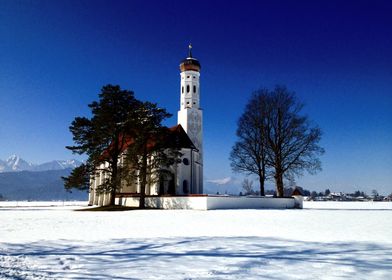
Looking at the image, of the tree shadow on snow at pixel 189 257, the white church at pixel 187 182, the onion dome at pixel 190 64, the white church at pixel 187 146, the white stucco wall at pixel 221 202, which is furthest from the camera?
the onion dome at pixel 190 64

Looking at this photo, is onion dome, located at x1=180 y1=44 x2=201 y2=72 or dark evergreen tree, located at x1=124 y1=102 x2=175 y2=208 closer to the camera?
dark evergreen tree, located at x1=124 y1=102 x2=175 y2=208

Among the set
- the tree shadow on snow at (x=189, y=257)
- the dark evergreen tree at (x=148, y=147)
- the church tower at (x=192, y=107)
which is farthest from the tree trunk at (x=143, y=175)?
the tree shadow on snow at (x=189, y=257)

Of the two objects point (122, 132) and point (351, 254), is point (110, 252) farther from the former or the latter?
point (122, 132)

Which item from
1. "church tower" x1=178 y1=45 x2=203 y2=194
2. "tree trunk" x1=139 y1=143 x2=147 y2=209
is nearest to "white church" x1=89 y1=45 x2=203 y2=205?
"church tower" x1=178 y1=45 x2=203 y2=194

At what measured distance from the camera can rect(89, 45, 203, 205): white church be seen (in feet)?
149

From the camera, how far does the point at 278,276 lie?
6258 millimetres

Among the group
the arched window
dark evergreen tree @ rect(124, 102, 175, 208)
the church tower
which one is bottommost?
the arched window

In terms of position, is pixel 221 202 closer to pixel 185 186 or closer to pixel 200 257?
pixel 185 186

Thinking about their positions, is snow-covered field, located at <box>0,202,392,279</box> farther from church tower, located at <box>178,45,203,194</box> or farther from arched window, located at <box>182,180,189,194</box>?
church tower, located at <box>178,45,203,194</box>

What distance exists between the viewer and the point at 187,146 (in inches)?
1859

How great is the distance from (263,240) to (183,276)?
5053 mm

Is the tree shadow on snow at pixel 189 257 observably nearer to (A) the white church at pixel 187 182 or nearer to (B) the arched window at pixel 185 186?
(A) the white church at pixel 187 182

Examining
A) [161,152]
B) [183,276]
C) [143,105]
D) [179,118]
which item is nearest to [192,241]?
[183,276]

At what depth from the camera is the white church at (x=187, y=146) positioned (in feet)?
149
